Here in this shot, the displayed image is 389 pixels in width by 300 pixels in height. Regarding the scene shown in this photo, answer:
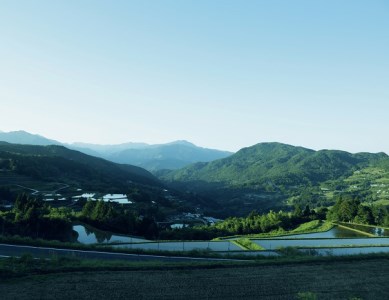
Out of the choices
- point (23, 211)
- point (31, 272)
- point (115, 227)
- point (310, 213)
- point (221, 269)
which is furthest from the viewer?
point (310, 213)

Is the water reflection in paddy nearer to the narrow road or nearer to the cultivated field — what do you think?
the narrow road

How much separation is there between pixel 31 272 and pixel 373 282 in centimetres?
2298

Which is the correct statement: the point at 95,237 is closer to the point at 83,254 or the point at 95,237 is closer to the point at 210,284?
the point at 83,254

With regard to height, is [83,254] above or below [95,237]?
above

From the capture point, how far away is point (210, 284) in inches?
901

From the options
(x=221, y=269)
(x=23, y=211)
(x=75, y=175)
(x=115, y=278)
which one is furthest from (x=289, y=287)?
(x=75, y=175)

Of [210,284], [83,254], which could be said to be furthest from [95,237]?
[210,284]

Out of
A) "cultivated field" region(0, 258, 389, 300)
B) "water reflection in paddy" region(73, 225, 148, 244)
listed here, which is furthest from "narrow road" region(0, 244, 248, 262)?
"water reflection in paddy" region(73, 225, 148, 244)

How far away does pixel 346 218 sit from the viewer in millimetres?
71750

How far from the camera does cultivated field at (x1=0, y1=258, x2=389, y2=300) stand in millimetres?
20312

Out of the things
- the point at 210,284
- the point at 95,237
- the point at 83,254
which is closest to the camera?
the point at 210,284

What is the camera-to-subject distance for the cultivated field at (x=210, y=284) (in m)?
20.3

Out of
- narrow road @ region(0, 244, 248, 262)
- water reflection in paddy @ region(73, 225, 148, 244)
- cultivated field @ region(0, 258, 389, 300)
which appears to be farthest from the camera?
water reflection in paddy @ region(73, 225, 148, 244)

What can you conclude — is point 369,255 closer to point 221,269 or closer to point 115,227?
point 221,269
